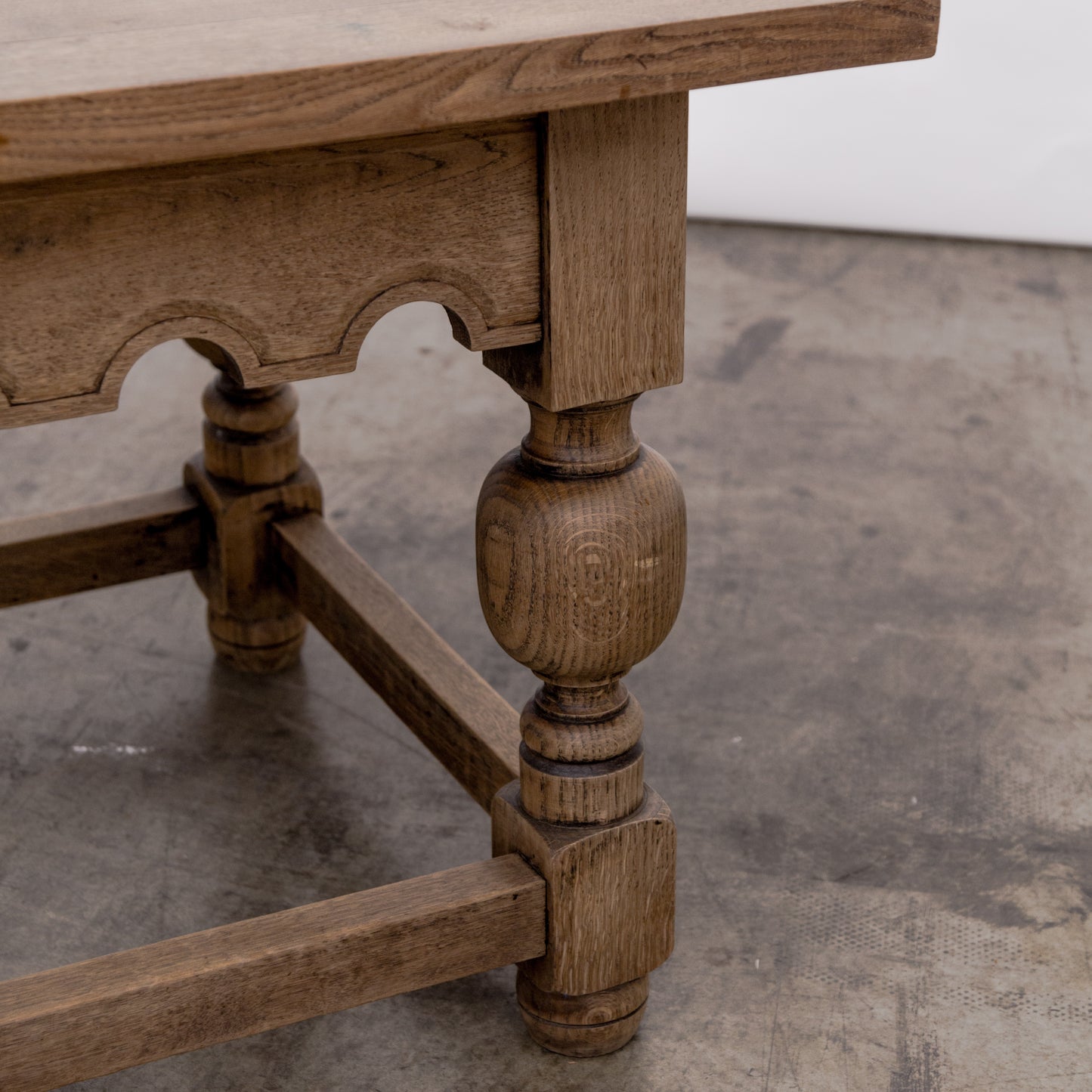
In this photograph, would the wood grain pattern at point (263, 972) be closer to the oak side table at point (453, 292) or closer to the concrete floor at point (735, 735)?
the oak side table at point (453, 292)

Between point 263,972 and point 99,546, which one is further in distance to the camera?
point 99,546

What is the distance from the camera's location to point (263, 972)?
1.18 metres

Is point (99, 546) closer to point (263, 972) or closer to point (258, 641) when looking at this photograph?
point (258, 641)

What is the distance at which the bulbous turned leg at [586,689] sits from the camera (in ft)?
3.85

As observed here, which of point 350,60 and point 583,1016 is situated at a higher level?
point 350,60

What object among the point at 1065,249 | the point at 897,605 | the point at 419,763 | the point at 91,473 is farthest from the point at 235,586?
the point at 1065,249

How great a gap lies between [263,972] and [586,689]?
1.08ft

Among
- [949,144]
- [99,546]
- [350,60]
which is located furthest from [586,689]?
[949,144]

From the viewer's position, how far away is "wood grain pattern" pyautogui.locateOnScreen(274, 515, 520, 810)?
1.45 m

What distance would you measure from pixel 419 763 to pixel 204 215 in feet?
3.09

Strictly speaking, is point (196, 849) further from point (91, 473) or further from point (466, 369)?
point (466, 369)

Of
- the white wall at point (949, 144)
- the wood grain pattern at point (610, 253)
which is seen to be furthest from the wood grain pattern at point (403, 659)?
the white wall at point (949, 144)

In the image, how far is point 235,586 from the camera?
1.92 meters

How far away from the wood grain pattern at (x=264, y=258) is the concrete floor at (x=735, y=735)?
2.18 feet
